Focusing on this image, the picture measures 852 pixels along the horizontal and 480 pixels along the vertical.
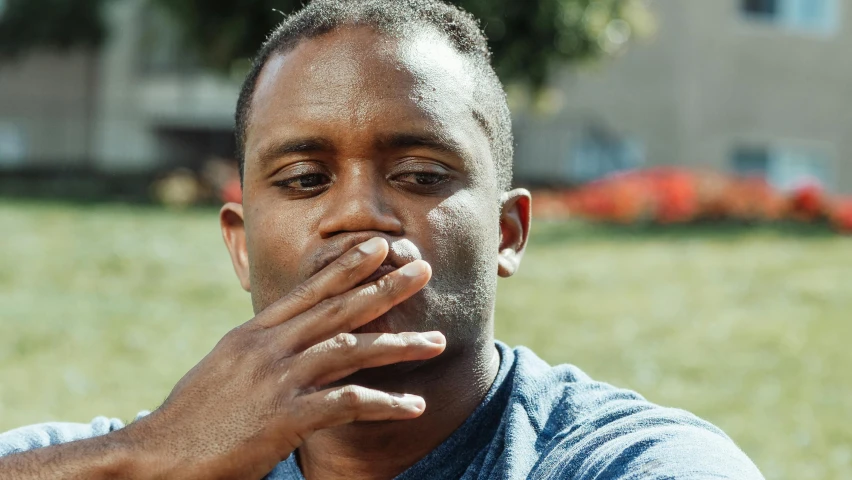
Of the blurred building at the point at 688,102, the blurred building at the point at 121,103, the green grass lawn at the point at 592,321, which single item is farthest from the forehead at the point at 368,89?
the blurred building at the point at 121,103

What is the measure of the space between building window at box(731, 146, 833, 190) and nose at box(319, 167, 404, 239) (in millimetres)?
17208

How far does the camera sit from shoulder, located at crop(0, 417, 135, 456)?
2447mm

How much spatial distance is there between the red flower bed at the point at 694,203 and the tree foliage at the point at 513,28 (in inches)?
71.4

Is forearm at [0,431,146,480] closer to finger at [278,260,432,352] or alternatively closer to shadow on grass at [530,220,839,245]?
finger at [278,260,432,352]

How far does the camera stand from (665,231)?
10695 mm

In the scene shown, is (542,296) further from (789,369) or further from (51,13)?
(51,13)

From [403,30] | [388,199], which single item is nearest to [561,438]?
[388,199]

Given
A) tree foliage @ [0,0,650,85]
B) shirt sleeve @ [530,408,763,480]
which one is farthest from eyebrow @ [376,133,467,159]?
tree foliage @ [0,0,650,85]

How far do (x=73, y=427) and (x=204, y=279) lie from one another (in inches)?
218

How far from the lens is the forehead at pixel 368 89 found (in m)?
2.26

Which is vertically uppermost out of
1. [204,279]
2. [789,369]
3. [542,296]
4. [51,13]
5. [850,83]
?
[51,13]

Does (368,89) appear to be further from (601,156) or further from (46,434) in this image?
(601,156)

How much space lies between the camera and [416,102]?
2281mm

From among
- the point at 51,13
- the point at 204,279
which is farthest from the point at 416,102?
the point at 51,13
